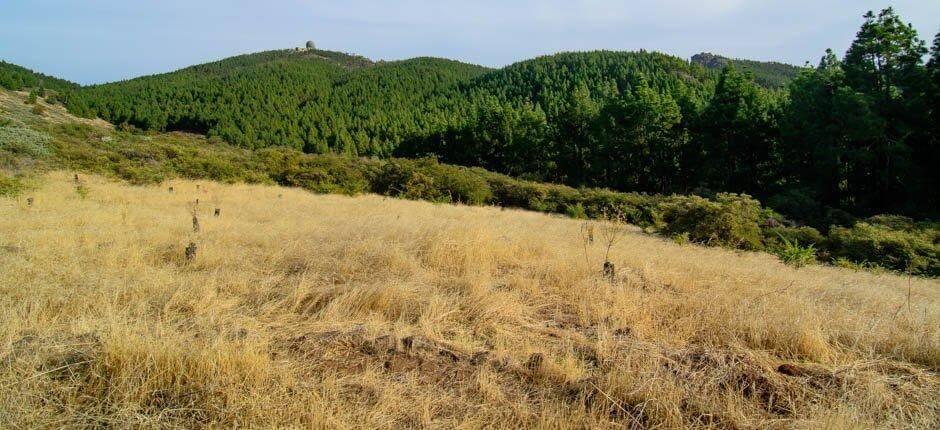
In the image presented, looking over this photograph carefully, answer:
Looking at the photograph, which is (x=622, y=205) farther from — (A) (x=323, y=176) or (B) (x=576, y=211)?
(A) (x=323, y=176)

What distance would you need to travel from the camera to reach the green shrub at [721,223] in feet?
50.6

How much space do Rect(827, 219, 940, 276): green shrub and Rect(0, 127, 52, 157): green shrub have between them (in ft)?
116

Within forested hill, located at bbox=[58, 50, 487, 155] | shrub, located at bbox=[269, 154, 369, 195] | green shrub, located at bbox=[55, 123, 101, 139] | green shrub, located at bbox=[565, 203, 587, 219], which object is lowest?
green shrub, located at bbox=[565, 203, 587, 219]

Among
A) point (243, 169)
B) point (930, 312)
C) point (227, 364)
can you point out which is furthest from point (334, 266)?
point (243, 169)

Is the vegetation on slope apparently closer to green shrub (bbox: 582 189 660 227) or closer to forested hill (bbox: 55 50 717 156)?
green shrub (bbox: 582 189 660 227)

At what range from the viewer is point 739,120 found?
31203mm

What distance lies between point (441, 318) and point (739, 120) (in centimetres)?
3506

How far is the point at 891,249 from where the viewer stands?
1441 cm

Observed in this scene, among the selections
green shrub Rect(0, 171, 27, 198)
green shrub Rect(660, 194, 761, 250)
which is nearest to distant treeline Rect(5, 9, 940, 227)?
green shrub Rect(660, 194, 761, 250)

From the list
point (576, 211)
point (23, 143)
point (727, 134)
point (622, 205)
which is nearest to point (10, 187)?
point (23, 143)

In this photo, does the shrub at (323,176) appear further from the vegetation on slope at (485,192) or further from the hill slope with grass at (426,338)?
the hill slope with grass at (426,338)

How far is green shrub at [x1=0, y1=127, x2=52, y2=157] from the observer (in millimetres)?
20156

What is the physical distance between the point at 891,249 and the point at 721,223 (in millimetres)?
5366

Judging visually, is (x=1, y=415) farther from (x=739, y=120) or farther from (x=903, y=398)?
(x=739, y=120)
